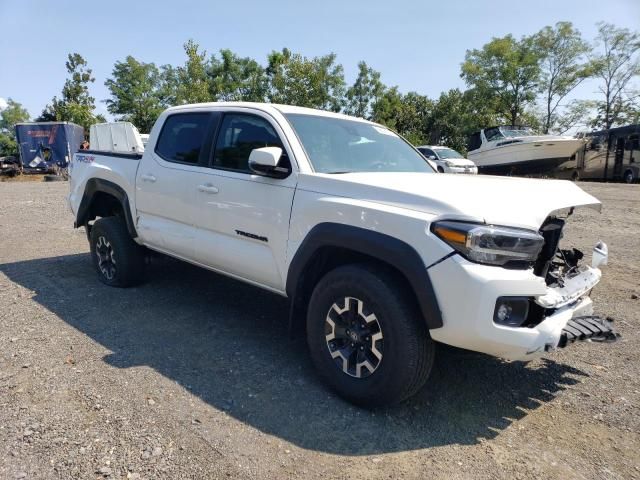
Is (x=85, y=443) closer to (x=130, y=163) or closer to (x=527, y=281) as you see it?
(x=527, y=281)

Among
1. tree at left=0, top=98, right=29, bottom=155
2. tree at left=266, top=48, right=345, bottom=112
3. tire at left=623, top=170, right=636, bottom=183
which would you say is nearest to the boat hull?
tire at left=623, top=170, right=636, bottom=183

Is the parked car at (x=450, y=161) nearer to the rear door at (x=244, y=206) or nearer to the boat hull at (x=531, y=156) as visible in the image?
the boat hull at (x=531, y=156)

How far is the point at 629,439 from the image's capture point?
2.75 metres

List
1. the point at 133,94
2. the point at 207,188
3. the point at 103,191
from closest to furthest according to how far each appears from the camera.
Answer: the point at 207,188 → the point at 103,191 → the point at 133,94

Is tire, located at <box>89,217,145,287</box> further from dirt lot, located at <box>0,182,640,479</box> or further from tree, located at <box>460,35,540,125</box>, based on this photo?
tree, located at <box>460,35,540,125</box>

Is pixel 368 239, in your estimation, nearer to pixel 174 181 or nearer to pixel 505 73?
pixel 174 181

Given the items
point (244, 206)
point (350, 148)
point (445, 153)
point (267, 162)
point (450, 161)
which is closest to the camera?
point (267, 162)

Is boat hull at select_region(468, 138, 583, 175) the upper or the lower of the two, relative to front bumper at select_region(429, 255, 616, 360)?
upper

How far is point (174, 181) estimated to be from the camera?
436cm

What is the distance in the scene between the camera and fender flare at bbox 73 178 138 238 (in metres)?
4.95

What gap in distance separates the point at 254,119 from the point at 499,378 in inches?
108

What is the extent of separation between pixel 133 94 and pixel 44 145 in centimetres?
2503

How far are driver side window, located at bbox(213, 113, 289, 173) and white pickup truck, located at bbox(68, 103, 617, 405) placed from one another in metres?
0.01

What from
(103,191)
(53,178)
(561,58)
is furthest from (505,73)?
(103,191)
